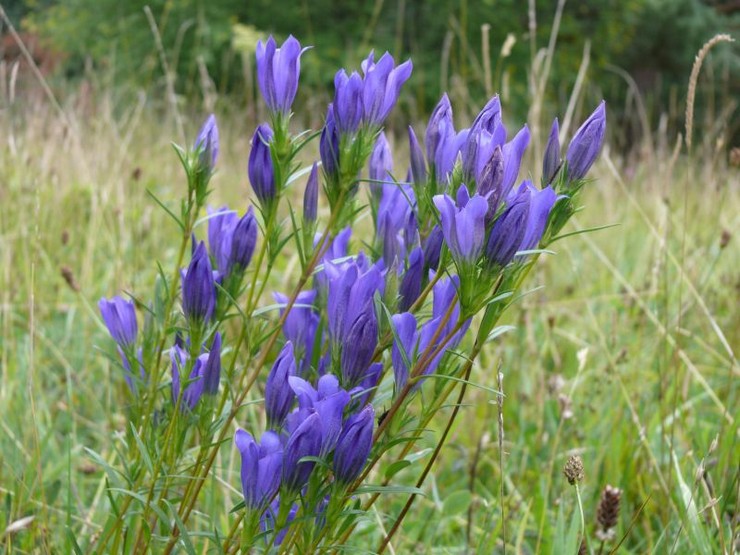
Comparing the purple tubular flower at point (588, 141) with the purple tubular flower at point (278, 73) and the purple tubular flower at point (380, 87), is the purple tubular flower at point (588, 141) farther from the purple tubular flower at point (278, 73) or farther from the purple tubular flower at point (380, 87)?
the purple tubular flower at point (278, 73)

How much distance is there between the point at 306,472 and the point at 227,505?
0.54 m

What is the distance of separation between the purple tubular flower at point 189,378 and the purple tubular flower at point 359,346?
0.17 m

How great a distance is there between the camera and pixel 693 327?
2029mm

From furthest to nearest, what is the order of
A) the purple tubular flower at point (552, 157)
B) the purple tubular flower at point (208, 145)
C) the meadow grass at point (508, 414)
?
the meadow grass at point (508, 414), the purple tubular flower at point (208, 145), the purple tubular flower at point (552, 157)

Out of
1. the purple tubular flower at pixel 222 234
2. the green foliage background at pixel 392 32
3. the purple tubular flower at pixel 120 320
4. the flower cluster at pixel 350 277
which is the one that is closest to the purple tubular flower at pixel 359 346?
the flower cluster at pixel 350 277

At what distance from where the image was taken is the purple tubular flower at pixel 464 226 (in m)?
0.60

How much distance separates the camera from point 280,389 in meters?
0.68

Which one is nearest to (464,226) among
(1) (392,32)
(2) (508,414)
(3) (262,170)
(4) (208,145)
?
(3) (262,170)

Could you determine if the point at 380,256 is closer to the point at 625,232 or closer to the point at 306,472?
the point at 306,472

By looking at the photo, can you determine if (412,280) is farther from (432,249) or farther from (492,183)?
(492,183)

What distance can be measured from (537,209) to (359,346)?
7.5 inches

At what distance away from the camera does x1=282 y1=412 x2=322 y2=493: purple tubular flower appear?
2.02ft

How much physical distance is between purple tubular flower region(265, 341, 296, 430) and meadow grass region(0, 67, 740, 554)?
126 millimetres

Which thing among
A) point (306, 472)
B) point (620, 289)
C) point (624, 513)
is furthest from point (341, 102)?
point (620, 289)
